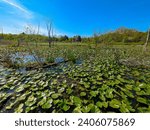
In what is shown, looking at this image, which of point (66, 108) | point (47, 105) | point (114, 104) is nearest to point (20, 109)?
point (47, 105)

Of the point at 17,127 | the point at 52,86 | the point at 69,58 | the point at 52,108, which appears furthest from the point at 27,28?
the point at 17,127

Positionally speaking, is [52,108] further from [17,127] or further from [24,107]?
[17,127]

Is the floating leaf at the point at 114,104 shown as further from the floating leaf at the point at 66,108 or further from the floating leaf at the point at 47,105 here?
the floating leaf at the point at 47,105

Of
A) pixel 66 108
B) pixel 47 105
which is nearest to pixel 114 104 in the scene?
pixel 66 108

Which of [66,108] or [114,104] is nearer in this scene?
[66,108]

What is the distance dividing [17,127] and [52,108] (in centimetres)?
87

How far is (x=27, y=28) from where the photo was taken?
22.2 ft

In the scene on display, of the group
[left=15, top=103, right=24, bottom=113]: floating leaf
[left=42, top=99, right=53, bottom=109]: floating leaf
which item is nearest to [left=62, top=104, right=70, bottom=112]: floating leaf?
[left=42, top=99, right=53, bottom=109]: floating leaf

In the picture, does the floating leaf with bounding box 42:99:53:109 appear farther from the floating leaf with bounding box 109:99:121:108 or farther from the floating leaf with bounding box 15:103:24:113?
the floating leaf with bounding box 109:99:121:108

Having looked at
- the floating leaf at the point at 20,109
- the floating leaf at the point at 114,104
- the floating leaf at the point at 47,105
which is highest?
the floating leaf at the point at 114,104

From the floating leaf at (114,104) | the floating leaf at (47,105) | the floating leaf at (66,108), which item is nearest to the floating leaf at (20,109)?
the floating leaf at (47,105)

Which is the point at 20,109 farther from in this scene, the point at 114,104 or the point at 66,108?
the point at 114,104

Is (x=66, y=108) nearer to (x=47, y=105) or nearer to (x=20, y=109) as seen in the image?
(x=47, y=105)

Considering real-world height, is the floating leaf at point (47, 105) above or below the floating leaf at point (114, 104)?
below
